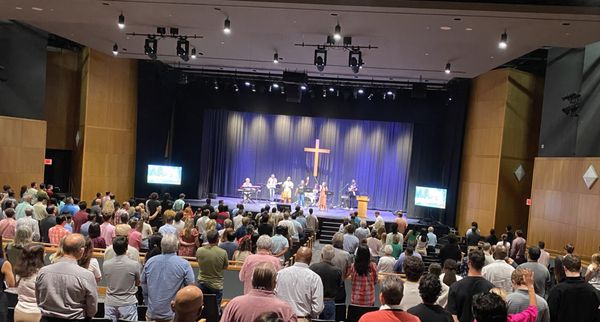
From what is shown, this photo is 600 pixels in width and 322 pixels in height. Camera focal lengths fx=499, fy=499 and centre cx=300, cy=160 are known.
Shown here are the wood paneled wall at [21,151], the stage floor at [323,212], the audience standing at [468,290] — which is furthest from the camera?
the stage floor at [323,212]

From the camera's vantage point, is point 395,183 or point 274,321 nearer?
point 274,321

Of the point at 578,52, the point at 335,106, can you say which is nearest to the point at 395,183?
the point at 335,106

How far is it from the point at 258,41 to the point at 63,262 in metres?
10.5

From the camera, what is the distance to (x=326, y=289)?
535 centimetres

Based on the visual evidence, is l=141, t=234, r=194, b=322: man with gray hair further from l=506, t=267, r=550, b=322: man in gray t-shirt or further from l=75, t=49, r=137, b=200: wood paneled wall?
l=75, t=49, r=137, b=200: wood paneled wall

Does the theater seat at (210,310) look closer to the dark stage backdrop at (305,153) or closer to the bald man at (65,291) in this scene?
the bald man at (65,291)

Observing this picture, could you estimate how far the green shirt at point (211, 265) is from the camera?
18.0 feet

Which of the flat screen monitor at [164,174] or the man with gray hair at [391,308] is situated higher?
the man with gray hair at [391,308]

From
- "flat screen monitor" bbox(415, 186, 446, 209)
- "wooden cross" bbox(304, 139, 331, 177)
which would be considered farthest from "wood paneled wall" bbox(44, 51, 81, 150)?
"flat screen monitor" bbox(415, 186, 446, 209)

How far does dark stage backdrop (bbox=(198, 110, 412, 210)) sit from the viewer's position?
2239cm

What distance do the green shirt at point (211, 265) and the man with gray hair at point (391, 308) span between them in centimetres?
272

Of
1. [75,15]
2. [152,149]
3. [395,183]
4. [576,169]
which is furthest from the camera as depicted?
[395,183]

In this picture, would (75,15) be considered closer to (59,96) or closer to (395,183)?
(59,96)

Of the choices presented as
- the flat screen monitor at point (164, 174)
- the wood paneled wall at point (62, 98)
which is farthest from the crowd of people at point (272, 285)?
the flat screen monitor at point (164, 174)
